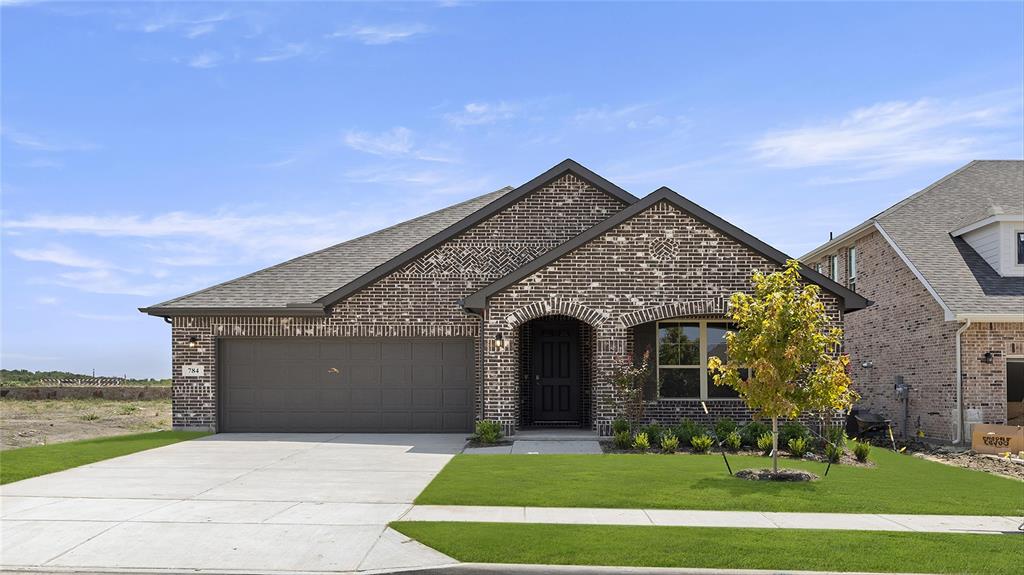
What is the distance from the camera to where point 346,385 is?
20.1 meters

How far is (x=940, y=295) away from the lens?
19438 millimetres

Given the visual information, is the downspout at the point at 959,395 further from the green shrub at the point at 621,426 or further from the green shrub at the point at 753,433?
the green shrub at the point at 621,426

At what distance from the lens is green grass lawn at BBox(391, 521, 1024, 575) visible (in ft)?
26.5

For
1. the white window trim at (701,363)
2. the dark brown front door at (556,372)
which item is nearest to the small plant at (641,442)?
the white window trim at (701,363)

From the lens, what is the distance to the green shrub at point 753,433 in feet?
55.0

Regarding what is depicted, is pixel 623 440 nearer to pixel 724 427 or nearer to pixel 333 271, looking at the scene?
pixel 724 427

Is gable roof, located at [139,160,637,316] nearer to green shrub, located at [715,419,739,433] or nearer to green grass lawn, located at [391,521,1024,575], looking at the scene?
green shrub, located at [715,419,739,433]

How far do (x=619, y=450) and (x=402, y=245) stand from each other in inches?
373

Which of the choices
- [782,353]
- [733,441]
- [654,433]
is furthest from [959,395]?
[782,353]

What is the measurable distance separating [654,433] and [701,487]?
484 cm

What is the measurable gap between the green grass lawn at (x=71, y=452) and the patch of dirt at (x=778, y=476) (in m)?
10.8

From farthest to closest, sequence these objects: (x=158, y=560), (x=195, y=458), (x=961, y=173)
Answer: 1. (x=961, y=173)
2. (x=195, y=458)
3. (x=158, y=560)

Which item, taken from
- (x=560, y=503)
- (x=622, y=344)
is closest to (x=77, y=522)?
(x=560, y=503)

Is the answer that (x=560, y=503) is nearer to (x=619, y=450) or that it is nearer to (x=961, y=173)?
(x=619, y=450)
